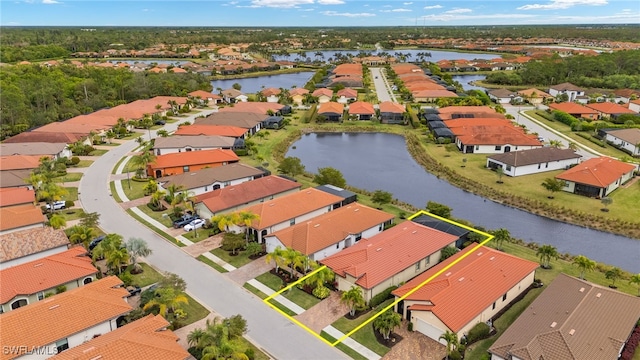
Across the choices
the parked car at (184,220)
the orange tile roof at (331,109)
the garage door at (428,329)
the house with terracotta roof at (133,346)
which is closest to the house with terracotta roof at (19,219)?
the parked car at (184,220)

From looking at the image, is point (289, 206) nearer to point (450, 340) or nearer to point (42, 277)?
point (42, 277)

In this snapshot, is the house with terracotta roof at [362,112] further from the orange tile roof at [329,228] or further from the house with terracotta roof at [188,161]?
the orange tile roof at [329,228]

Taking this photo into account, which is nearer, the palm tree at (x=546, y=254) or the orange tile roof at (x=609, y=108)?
the palm tree at (x=546, y=254)

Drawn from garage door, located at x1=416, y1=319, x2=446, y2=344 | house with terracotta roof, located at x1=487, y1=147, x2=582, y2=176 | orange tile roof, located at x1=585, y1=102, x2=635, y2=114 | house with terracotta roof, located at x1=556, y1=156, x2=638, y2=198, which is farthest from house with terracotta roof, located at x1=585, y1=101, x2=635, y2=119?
garage door, located at x1=416, y1=319, x2=446, y2=344

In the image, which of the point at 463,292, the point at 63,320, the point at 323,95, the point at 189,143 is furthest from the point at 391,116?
the point at 63,320

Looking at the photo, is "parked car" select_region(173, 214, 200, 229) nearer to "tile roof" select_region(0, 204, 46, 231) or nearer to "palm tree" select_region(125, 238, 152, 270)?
"palm tree" select_region(125, 238, 152, 270)

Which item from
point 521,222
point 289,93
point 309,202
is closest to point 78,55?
point 289,93
